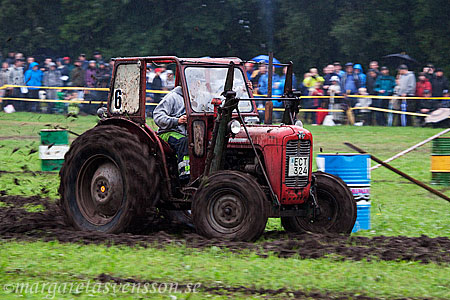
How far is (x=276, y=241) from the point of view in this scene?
8.40m

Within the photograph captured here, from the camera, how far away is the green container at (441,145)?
14.2 meters

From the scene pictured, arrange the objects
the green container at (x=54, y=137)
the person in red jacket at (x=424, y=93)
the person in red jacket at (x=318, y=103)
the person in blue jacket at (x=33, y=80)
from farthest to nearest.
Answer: the person in blue jacket at (x=33, y=80)
the person in red jacket at (x=318, y=103)
the person in red jacket at (x=424, y=93)
the green container at (x=54, y=137)

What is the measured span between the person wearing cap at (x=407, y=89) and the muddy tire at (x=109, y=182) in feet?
55.2

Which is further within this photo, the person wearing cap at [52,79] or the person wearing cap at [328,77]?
the person wearing cap at [52,79]

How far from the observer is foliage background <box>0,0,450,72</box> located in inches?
1214

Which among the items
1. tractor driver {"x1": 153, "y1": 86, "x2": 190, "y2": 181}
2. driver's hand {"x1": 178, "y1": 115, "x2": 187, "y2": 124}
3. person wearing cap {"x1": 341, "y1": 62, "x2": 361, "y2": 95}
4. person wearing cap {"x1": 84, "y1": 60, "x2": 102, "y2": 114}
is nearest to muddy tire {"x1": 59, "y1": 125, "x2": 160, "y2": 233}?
tractor driver {"x1": 153, "y1": 86, "x2": 190, "y2": 181}

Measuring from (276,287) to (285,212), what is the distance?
226 centimetres

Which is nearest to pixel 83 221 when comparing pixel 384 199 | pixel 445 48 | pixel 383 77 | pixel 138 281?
pixel 138 281

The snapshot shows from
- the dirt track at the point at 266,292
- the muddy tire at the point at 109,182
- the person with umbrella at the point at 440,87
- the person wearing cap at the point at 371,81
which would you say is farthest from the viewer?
the person wearing cap at the point at 371,81

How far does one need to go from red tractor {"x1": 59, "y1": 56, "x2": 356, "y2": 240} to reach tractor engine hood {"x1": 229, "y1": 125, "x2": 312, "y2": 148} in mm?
11

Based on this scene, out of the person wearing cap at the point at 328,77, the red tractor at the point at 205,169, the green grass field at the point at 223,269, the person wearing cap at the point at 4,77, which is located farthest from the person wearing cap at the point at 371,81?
the red tractor at the point at 205,169

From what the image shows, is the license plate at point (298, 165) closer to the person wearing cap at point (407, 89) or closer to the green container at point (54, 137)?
the green container at point (54, 137)

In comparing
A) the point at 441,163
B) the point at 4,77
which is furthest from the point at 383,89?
the point at 4,77

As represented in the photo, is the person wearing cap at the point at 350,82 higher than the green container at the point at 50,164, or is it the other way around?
the person wearing cap at the point at 350,82
